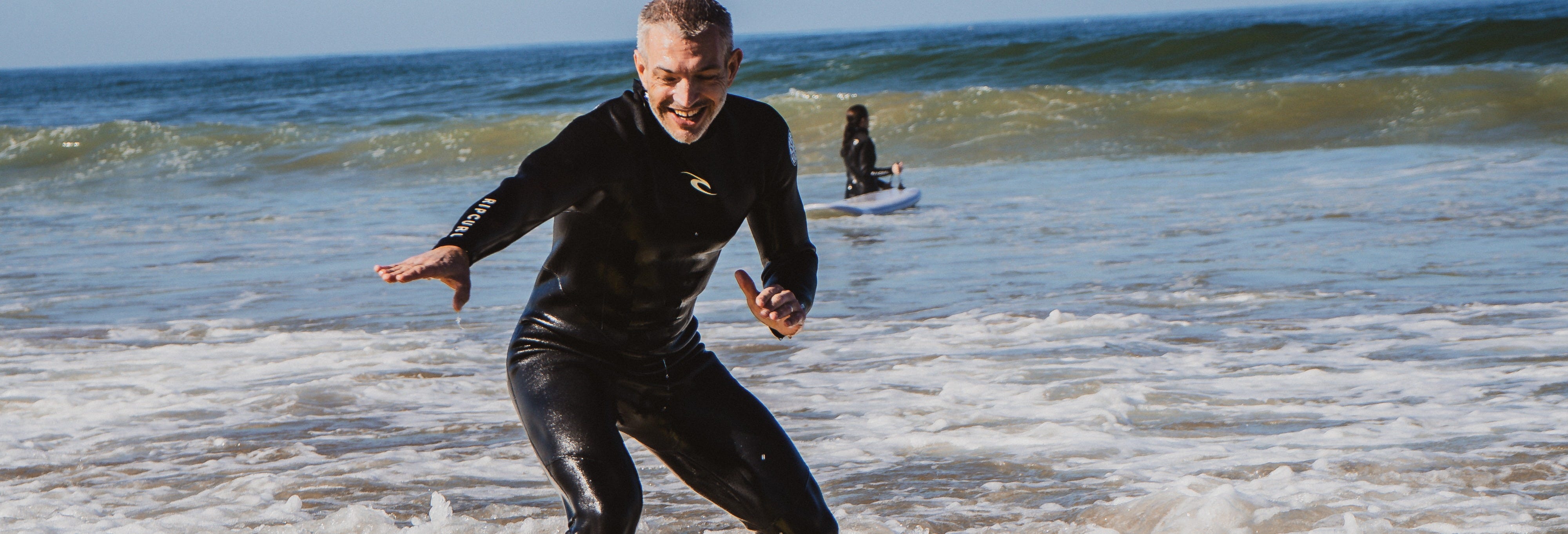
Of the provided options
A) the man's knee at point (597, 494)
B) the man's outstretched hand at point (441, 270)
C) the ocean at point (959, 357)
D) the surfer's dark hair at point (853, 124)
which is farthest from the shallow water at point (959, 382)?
the surfer's dark hair at point (853, 124)

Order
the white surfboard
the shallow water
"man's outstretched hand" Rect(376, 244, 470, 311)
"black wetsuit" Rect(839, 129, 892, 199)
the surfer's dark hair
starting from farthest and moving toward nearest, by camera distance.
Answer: "black wetsuit" Rect(839, 129, 892, 199)
the surfer's dark hair
the white surfboard
the shallow water
"man's outstretched hand" Rect(376, 244, 470, 311)

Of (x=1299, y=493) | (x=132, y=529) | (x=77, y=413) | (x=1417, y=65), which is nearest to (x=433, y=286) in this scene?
(x=77, y=413)

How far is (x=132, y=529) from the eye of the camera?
14.6 feet

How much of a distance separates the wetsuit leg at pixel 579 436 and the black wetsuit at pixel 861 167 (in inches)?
456

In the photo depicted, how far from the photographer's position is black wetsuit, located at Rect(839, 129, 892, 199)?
14.6 m

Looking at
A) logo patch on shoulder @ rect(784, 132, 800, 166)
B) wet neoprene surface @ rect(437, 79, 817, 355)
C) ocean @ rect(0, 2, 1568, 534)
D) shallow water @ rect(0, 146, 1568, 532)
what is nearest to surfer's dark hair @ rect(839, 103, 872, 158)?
ocean @ rect(0, 2, 1568, 534)

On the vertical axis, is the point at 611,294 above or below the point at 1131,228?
above

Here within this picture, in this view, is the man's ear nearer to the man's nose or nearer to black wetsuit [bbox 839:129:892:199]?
the man's nose

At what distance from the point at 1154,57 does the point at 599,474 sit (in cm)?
3134

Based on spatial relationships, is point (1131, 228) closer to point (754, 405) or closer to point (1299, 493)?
point (1299, 493)

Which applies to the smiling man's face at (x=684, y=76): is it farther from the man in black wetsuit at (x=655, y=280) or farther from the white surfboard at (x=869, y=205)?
the white surfboard at (x=869, y=205)

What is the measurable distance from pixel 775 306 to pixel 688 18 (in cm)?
63

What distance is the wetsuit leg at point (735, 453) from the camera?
2.92 metres

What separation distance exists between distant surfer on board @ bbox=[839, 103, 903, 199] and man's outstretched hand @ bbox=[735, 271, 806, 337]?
11636 mm
